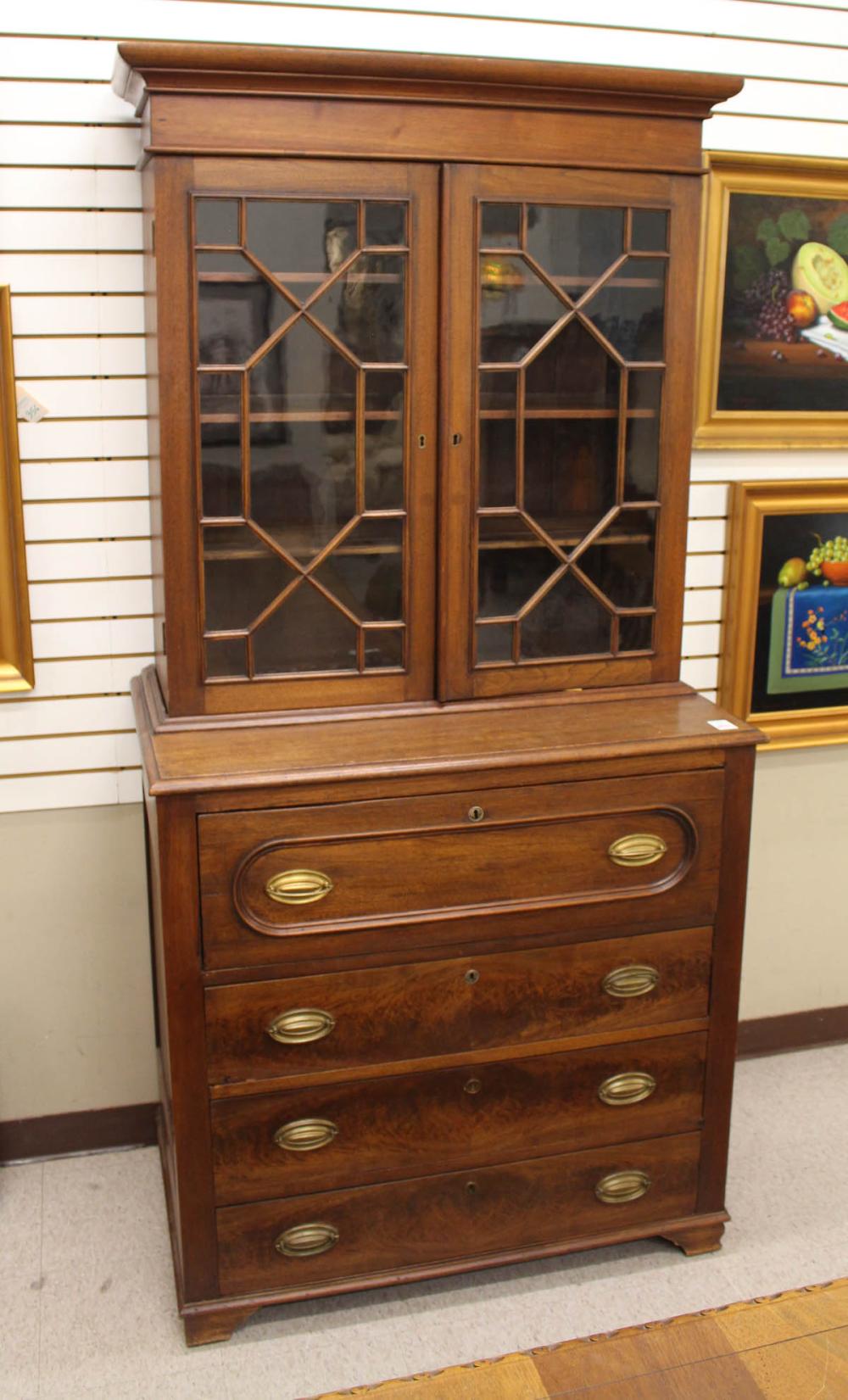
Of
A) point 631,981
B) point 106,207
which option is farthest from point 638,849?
point 106,207

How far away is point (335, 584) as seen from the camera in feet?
8.68

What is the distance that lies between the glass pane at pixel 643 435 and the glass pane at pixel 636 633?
26 centimetres

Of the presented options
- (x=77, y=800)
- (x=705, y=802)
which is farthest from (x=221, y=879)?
(x=705, y=802)

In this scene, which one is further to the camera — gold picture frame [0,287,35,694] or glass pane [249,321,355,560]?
gold picture frame [0,287,35,694]

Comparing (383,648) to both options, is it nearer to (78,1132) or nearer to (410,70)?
(410,70)

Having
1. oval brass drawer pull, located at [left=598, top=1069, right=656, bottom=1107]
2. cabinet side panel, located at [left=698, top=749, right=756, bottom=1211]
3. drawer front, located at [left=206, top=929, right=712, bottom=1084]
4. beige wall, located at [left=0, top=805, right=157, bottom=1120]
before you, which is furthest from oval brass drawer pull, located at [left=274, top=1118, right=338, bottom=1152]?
cabinet side panel, located at [left=698, top=749, right=756, bottom=1211]

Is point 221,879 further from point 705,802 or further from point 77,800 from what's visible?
point 705,802

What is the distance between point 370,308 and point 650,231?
0.62m

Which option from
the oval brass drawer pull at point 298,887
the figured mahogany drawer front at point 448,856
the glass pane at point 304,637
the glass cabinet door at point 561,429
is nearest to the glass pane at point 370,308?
the glass cabinet door at point 561,429

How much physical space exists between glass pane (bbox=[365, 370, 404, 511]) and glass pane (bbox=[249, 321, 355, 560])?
3 cm

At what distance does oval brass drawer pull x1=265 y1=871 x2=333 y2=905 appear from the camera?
2496mm

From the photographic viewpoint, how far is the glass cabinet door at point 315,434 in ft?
8.08

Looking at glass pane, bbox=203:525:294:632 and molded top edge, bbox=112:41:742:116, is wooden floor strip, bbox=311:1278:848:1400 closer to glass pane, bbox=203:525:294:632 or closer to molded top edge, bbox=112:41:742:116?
glass pane, bbox=203:525:294:632

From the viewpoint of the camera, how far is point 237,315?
8.11 ft
